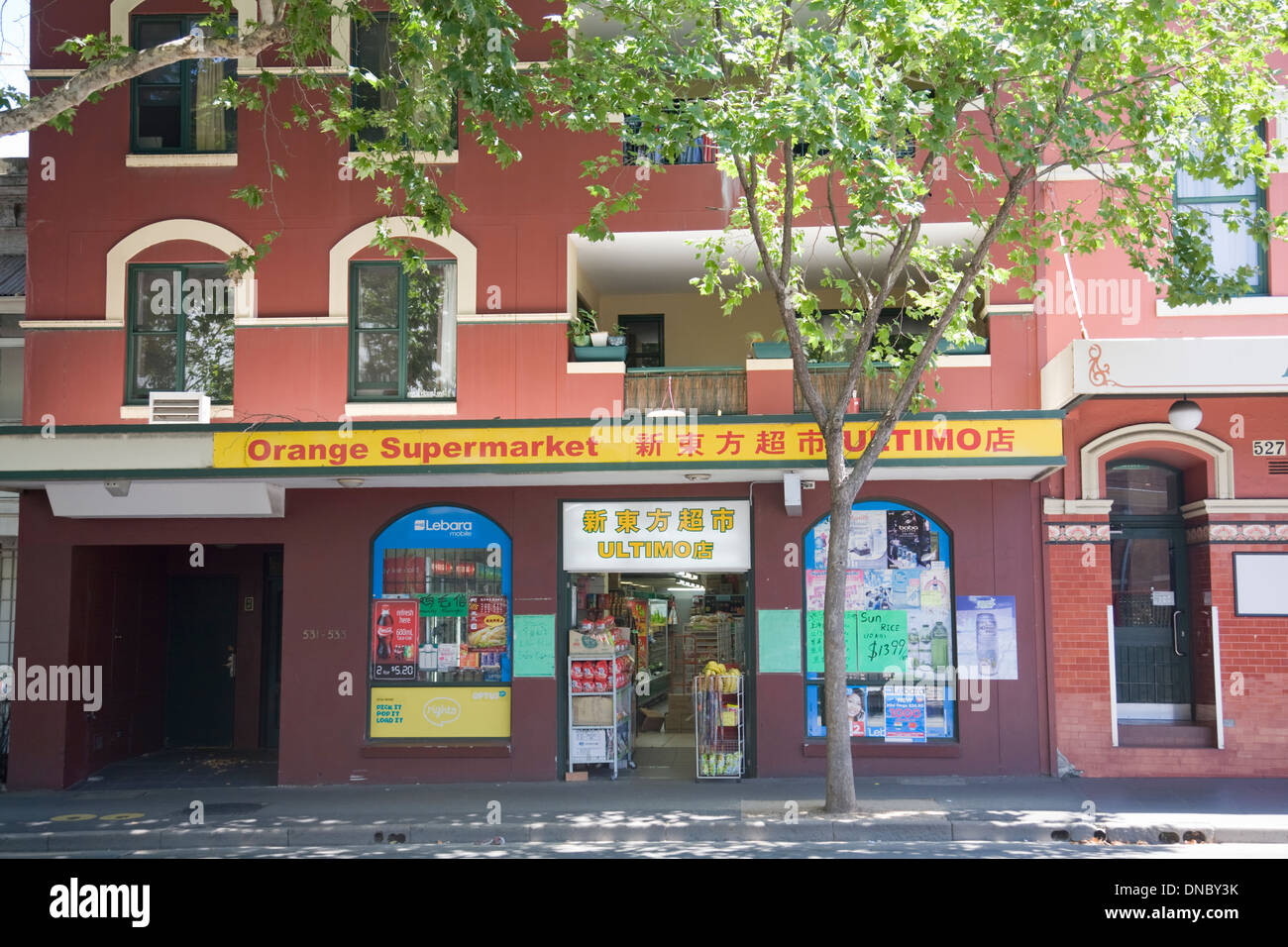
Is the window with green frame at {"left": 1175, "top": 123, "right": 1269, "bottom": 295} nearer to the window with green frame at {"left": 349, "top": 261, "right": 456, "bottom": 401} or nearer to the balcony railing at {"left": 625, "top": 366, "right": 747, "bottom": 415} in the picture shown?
the balcony railing at {"left": 625, "top": 366, "right": 747, "bottom": 415}

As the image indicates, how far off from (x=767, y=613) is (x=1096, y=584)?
13.0ft

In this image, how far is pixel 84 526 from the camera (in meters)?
14.3

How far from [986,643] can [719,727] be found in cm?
335

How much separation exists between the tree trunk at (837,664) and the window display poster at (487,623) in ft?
14.4

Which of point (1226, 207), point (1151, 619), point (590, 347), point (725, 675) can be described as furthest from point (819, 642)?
point (1226, 207)

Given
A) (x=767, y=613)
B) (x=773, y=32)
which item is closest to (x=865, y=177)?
(x=773, y=32)

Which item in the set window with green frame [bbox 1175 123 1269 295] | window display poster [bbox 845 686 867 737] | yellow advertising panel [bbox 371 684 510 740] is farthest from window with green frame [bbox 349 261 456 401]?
window with green frame [bbox 1175 123 1269 295]

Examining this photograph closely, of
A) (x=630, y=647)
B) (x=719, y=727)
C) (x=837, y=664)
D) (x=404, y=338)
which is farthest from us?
(x=630, y=647)

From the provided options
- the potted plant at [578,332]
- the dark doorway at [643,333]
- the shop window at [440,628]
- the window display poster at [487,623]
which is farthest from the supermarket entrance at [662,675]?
the dark doorway at [643,333]

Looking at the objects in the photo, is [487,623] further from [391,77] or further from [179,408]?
[391,77]

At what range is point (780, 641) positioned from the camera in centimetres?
1373

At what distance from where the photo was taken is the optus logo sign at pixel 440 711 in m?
14.0

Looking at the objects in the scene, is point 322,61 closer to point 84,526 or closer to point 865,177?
point 84,526

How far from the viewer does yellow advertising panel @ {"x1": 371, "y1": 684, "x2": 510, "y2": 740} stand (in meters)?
13.9
